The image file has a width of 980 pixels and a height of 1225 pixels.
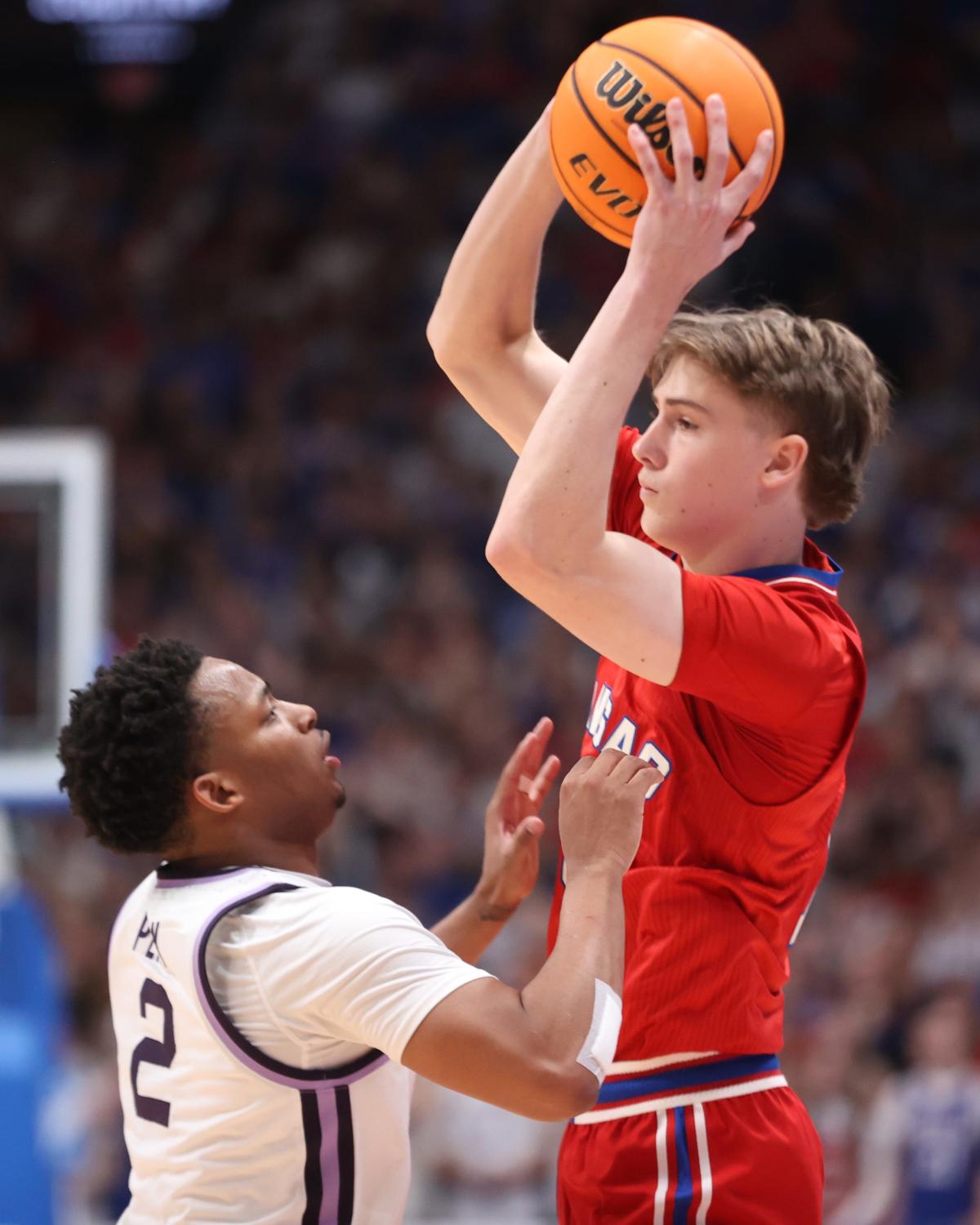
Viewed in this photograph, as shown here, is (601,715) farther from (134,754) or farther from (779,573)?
(134,754)

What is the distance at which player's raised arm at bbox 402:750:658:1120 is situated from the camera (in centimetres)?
219

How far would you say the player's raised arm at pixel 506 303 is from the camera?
110 inches

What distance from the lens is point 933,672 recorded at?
8172 millimetres

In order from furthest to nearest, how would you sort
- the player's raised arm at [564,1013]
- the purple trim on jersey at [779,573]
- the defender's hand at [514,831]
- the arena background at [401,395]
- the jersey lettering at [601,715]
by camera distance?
the arena background at [401,395], the defender's hand at [514,831], the jersey lettering at [601,715], the purple trim on jersey at [779,573], the player's raised arm at [564,1013]

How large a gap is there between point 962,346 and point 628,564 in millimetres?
8068

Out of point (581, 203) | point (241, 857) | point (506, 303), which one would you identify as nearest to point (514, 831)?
point (241, 857)

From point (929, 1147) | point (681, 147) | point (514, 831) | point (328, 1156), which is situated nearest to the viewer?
point (681, 147)

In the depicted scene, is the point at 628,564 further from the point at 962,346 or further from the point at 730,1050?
the point at 962,346

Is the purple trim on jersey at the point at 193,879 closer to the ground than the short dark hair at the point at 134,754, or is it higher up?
closer to the ground

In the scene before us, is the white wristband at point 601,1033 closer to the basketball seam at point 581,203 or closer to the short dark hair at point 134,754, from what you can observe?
the short dark hair at point 134,754


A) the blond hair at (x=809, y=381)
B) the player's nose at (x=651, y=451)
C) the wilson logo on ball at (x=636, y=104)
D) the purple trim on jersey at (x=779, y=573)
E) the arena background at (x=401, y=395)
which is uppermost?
the wilson logo on ball at (x=636, y=104)

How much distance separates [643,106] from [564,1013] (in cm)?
127

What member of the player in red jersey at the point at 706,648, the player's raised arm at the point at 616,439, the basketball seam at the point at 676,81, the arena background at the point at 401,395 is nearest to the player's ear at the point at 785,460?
the player in red jersey at the point at 706,648

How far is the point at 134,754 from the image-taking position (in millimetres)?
2469
